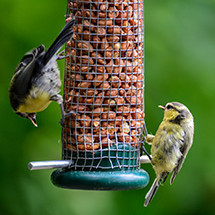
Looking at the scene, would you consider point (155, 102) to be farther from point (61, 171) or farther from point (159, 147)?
point (61, 171)

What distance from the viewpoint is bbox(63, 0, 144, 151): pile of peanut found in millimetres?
4461

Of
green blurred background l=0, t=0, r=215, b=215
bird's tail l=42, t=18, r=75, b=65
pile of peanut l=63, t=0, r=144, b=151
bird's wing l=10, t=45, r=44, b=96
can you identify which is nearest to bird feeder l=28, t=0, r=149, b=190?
pile of peanut l=63, t=0, r=144, b=151

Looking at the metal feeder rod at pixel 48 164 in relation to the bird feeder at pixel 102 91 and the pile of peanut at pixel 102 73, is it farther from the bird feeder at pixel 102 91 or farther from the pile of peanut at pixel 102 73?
the pile of peanut at pixel 102 73

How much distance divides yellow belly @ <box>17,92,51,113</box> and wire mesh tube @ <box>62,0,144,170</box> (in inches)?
8.6

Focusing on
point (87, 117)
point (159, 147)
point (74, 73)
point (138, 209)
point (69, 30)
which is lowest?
point (138, 209)

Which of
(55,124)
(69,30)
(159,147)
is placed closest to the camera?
(69,30)

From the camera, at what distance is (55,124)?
5586 mm

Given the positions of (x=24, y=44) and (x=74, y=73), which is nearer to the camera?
(x=74, y=73)

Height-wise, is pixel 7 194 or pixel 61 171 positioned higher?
pixel 61 171

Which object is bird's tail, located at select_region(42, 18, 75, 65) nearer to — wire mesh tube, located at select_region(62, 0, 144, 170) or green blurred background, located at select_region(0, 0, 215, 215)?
wire mesh tube, located at select_region(62, 0, 144, 170)

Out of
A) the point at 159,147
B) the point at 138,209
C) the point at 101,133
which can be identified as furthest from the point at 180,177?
the point at 101,133

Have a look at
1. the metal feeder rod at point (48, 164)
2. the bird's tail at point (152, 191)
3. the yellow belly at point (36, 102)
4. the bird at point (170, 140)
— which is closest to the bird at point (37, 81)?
the yellow belly at point (36, 102)

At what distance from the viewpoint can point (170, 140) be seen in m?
5.27

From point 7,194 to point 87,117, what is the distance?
1.55m
